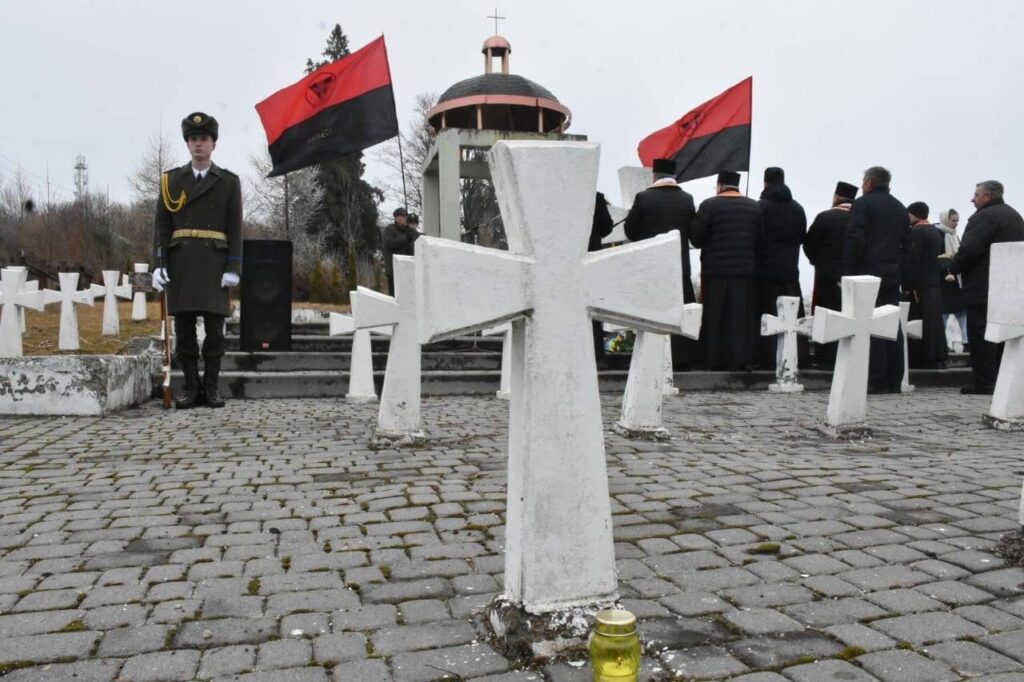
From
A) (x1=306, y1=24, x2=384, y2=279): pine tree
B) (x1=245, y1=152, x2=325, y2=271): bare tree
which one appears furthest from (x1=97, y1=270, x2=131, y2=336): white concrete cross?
(x1=306, y1=24, x2=384, y2=279): pine tree

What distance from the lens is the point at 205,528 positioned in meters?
3.79

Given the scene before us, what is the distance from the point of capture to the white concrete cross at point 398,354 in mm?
5719

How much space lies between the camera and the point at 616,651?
1.96 m

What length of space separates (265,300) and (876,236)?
7.16 metres

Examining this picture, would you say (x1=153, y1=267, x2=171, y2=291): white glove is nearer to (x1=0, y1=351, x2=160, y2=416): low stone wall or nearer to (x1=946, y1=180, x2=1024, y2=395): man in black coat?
(x1=0, y1=351, x2=160, y2=416): low stone wall

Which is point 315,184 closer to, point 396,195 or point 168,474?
point 396,195

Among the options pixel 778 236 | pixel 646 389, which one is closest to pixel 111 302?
pixel 778 236

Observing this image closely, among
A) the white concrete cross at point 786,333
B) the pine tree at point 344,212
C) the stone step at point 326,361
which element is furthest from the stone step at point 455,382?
the pine tree at point 344,212

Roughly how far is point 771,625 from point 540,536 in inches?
31.9

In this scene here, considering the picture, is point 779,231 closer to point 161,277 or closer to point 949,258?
point 949,258

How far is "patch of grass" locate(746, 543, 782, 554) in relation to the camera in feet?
11.2

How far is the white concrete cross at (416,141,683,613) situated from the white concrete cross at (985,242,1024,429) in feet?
13.7

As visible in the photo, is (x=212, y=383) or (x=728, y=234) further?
(x=728, y=234)

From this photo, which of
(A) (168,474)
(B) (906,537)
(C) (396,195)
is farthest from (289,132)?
(C) (396,195)
